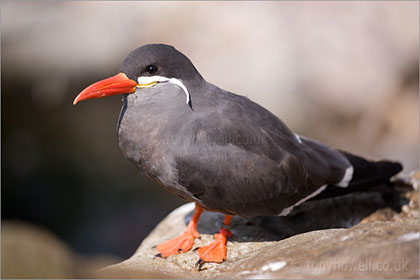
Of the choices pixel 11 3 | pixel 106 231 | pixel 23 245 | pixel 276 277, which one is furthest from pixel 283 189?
pixel 11 3

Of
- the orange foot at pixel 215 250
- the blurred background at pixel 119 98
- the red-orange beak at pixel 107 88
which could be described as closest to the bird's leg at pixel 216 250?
the orange foot at pixel 215 250

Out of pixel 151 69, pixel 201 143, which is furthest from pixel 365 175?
pixel 151 69

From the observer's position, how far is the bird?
172 inches

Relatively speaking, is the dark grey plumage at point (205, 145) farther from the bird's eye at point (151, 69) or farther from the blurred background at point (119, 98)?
the blurred background at point (119, 98)

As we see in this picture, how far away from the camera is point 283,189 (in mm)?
4746

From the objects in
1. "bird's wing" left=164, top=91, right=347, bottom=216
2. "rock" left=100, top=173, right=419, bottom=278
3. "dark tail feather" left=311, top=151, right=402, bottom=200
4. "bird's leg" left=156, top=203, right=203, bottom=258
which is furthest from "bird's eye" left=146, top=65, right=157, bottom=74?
"dark tail feather" left=311, top=151, right=402, bottom=200

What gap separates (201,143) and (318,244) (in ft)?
4.73

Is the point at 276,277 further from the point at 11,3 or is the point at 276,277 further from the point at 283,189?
the point at 11,3

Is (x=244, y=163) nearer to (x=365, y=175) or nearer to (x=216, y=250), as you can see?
(x=216, y=250)

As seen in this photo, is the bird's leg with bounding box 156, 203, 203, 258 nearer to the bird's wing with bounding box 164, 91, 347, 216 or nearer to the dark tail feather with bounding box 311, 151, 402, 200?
the bird's wing with bounding box 164, 91, 347, 216

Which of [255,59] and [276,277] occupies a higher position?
[255,59]

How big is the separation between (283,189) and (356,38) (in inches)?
224

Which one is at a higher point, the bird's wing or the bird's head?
the bird's head

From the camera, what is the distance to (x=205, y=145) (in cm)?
440
